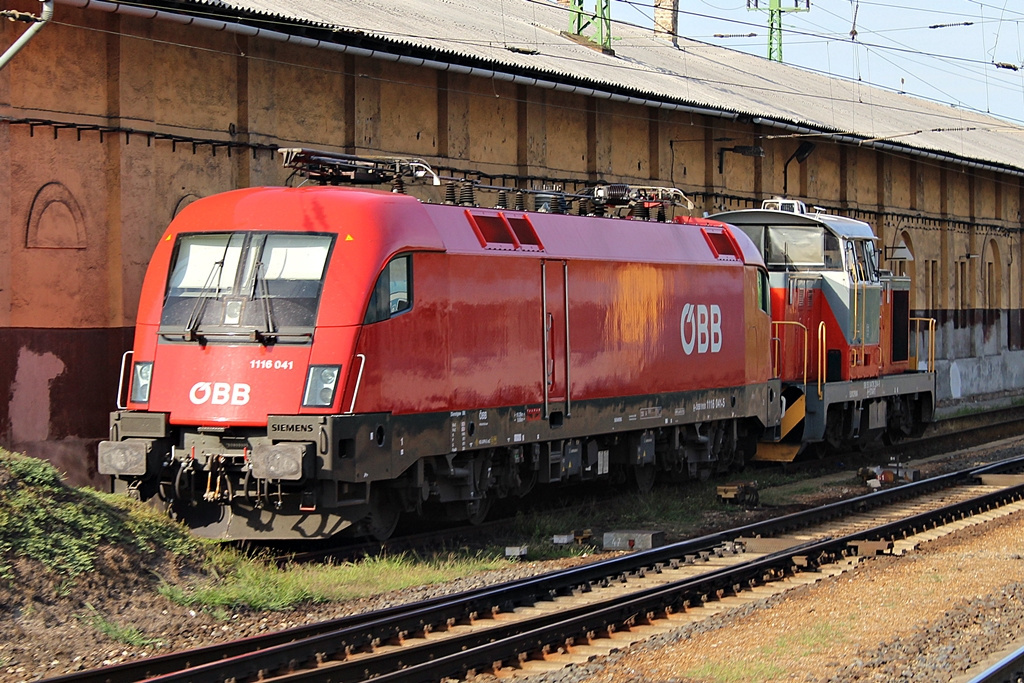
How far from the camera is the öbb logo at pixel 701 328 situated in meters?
18.6

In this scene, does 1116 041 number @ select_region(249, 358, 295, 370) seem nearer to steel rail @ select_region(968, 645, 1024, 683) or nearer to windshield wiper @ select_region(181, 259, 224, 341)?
windshield wiper @ select_region(181, 259, 224, 341)

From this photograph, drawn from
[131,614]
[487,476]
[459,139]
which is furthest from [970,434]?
[131,614]

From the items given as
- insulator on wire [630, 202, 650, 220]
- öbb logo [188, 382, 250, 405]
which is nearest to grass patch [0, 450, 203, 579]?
öbb logo [188, 382, 250, 405]

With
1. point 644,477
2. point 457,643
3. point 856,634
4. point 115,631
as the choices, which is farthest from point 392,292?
point 644,477

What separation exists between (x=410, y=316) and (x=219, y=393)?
1972 mm

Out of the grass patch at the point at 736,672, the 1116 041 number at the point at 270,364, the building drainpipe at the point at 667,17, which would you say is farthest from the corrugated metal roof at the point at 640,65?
the grass patch at the point at 736,672

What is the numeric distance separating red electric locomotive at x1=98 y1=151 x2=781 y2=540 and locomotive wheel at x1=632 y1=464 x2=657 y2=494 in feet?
7.23

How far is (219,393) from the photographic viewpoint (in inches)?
502

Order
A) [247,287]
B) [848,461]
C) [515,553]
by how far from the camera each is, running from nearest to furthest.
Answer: [247,287], [515,553], [848,461]

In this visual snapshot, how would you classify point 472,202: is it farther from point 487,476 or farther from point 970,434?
point 970,434

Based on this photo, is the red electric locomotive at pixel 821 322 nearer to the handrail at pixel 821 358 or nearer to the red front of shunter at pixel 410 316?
the handrail at pixel 821 358

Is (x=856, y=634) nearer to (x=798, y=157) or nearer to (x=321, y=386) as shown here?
(x=321, y=386)

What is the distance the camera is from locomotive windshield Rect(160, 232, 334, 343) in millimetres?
12836

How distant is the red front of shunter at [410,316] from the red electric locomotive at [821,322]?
5.28m
